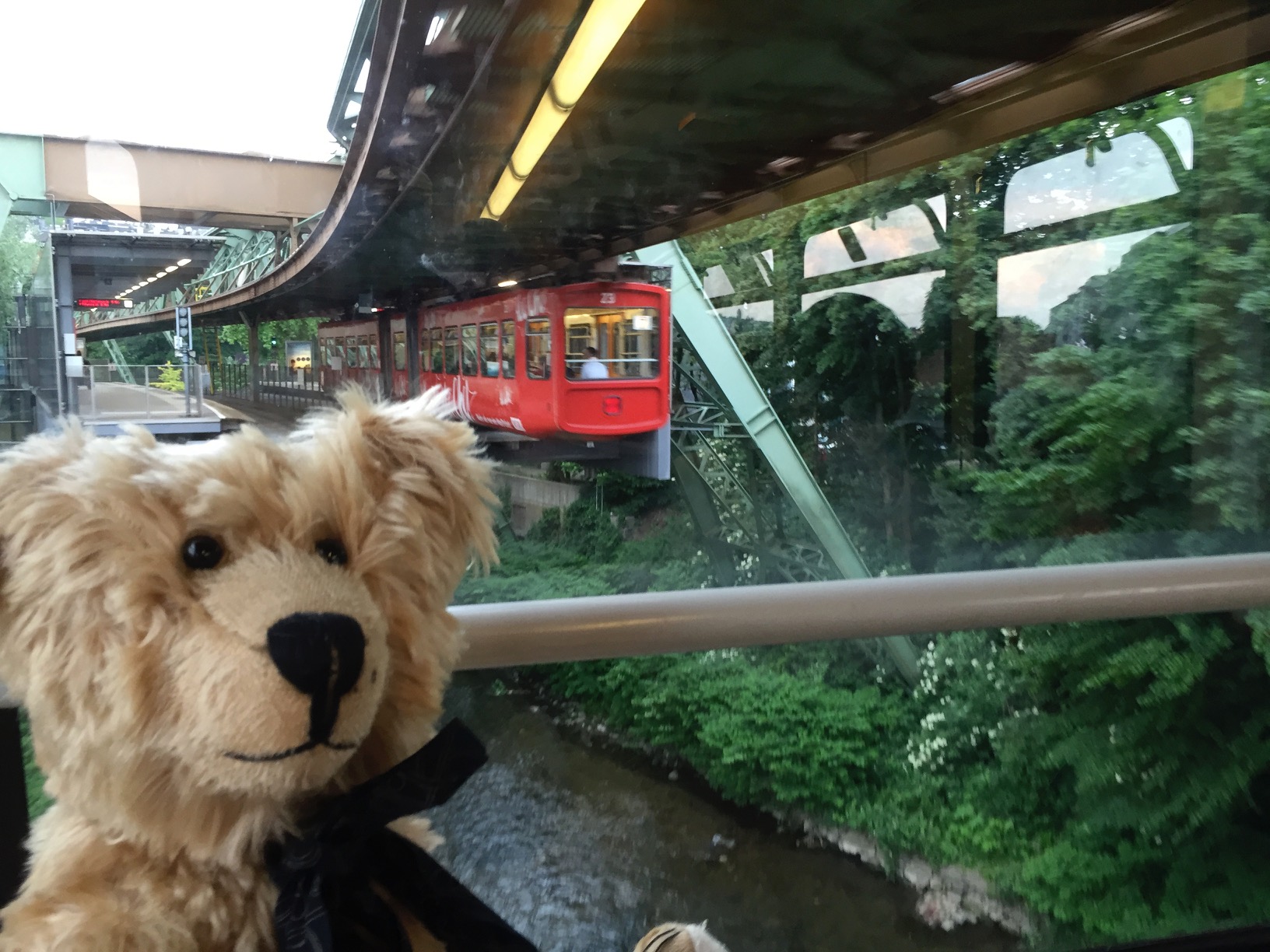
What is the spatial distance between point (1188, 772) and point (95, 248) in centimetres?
211

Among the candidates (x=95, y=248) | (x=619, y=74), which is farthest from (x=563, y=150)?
(x=95, y=248)

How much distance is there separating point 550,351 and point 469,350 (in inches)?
16.4

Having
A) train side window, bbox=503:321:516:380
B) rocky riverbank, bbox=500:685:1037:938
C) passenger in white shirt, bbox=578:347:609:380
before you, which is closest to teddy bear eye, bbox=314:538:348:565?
rocky riverbank, bbox=500:685:1037:938

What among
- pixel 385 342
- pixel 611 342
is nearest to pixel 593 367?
pixel 611 342

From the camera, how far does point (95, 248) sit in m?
1.23

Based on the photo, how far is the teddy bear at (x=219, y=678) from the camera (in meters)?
0.51

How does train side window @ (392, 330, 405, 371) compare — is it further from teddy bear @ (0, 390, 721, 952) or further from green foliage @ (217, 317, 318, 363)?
teddy bear @ (0, 390, 721, 952)

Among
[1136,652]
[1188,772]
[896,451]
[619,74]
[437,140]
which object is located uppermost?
[619,74]

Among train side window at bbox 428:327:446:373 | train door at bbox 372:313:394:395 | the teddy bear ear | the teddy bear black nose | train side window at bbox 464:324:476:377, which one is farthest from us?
train side window at bbox 464:324:476:377

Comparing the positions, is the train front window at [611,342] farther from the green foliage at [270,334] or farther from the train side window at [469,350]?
the green foliage at [270,334]

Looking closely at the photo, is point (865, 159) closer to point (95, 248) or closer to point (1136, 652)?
point (1136, 652)

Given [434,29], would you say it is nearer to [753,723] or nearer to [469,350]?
[469,350]

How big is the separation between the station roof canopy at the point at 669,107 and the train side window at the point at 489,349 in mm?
99

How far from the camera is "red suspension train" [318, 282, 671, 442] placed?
1577 mm
